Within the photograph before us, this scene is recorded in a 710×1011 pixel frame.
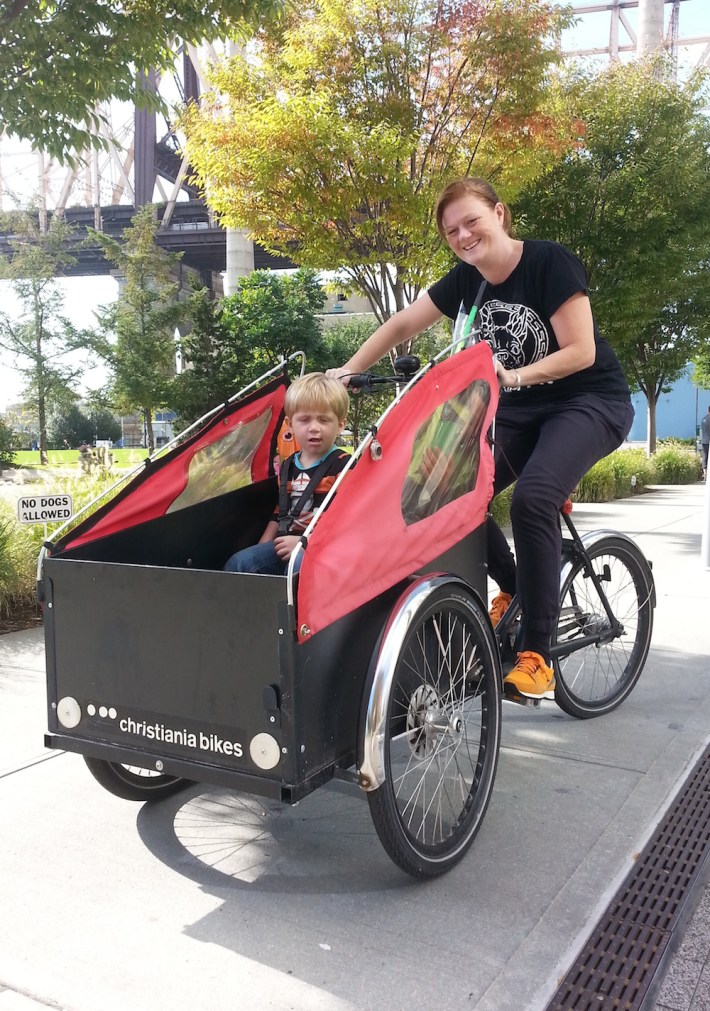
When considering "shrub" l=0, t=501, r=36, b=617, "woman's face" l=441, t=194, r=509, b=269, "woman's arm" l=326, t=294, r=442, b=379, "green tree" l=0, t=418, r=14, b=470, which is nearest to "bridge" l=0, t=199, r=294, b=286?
"green tree" l=0, t=418, r=14, b=470

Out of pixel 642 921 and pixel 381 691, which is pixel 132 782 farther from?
pixel 642 921

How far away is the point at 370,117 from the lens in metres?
9.42

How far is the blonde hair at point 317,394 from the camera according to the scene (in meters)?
3.13

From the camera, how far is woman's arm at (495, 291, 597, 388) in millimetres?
3214

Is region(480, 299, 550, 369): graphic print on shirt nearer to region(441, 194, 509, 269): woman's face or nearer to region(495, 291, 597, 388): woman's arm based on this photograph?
region(495, 291, 597, 388): woman's arm

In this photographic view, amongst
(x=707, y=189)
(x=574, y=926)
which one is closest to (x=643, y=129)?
(x=707, y=189)

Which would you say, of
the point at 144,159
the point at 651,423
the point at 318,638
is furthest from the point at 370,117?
the point at 144,159

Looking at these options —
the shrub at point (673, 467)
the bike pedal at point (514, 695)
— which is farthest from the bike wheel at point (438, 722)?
the shrub at point (673, 467)

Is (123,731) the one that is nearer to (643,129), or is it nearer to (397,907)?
(397,907)

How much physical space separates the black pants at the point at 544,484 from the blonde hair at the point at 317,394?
719mm

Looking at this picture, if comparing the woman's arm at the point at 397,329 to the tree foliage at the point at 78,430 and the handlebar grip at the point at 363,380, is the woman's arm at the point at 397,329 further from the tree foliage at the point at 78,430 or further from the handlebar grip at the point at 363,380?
the tree foliage at the point at 78,430

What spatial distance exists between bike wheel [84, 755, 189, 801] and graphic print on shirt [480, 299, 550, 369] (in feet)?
6.46

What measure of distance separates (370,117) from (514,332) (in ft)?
22.6

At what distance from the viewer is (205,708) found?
2.41 m
